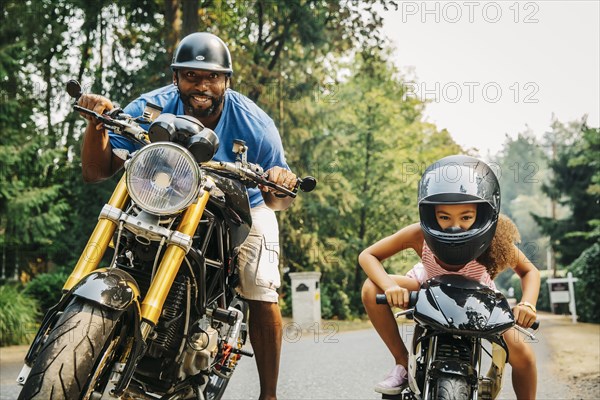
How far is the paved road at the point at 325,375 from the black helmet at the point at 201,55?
2052 millimetres

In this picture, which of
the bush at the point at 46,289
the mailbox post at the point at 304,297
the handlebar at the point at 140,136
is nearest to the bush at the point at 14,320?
the bush at the point at 46,289

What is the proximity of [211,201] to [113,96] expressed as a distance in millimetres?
20714

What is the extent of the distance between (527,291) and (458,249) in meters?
0.52

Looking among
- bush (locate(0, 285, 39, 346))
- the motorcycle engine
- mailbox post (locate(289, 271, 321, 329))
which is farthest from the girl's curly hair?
mailbox post (locate(289, 271, 321, 329))

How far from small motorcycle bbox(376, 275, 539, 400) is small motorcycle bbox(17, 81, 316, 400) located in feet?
2.78

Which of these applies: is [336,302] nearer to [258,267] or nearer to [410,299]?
[258,267]

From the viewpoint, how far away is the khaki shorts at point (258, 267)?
4.29 metres

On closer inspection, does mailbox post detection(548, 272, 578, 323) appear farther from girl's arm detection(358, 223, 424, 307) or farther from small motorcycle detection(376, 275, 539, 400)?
small motorcycle detection(376, 275, 539, 400)

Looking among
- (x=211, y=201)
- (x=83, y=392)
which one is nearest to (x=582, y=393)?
(x=211, y=201)

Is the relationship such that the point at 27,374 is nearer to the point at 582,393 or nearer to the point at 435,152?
the point at 582,393

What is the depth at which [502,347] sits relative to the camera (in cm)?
365

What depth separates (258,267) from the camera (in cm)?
429

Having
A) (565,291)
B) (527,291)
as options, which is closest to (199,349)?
(527,291)

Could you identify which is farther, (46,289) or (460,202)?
(46,289)
